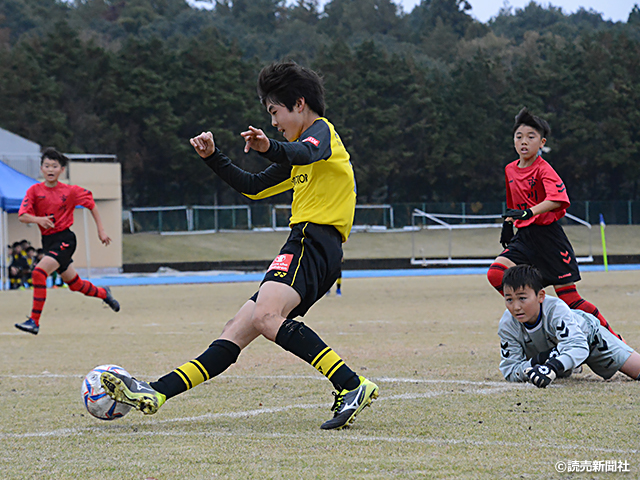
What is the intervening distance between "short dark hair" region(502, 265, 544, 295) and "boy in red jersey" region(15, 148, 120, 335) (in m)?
5.93

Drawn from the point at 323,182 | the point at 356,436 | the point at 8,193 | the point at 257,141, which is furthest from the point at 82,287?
the point at 8,193

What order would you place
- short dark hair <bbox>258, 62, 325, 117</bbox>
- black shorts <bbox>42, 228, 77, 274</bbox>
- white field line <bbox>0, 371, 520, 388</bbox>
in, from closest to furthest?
1. short dark hair <bbox>258, 62, 325, 117</bbox>
2. white field line <bbox>0, 371, 520, 388</bbox>
3. black shorts <bbox>42, 228, 77, 274</bbox>

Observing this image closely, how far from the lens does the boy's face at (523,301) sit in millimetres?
5176

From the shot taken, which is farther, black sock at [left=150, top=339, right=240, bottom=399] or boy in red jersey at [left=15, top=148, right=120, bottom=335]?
boy in red jersey at [left=15, top=148, right=120, bottom=335]

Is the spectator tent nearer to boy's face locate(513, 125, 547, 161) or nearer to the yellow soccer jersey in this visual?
boy's face locate(513, 125, 547, 161)

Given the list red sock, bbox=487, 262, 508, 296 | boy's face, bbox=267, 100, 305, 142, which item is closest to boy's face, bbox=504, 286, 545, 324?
red sock, bbox=487, 262, 508, 296

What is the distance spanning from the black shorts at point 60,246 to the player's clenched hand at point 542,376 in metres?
6.50

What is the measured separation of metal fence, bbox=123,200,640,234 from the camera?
44.8m

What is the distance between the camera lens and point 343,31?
11175 centimetres

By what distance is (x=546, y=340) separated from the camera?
5.36 m

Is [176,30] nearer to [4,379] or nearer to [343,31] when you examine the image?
[343,31]

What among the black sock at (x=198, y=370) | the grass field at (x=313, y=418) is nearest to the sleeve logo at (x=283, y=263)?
the black sock at (x=198, y=370)

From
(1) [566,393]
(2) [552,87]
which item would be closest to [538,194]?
(1) [566,393]

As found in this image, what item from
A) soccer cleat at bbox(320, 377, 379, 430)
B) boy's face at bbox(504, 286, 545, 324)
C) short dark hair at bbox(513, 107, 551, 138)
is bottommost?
soccer cleat at bbox(320, 377, 379, 430)
